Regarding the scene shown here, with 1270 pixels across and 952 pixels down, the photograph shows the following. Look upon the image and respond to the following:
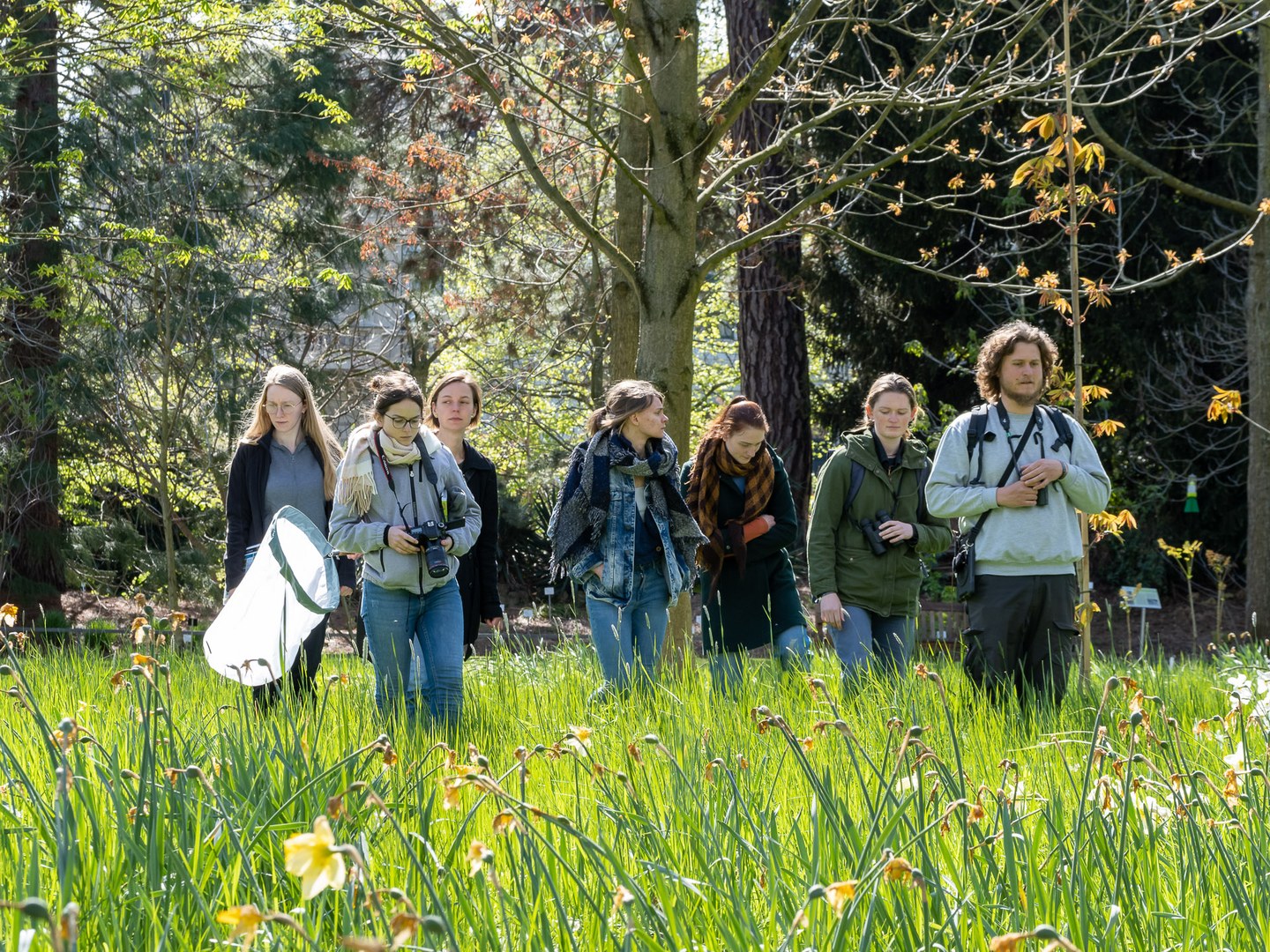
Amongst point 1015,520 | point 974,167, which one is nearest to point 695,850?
point 1015,520

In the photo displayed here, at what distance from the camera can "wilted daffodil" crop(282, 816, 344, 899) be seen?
1.18 meters

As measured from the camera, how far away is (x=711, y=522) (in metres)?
5.72

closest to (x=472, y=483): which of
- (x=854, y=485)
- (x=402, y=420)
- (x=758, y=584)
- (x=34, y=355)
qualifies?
(x=402, y=420)

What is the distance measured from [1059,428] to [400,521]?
100 inches

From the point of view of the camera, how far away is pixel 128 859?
7.38 ft

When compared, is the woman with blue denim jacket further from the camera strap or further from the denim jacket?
the camera strap

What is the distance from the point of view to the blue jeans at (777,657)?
5184mm

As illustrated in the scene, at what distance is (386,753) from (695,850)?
0.67 meters

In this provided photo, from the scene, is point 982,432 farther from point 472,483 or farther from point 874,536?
point 472,483

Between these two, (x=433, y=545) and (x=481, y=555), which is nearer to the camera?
(x=433, y=545)

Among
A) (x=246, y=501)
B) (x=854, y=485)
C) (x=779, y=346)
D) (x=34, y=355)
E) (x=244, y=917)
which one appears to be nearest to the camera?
(x=244, y=917)

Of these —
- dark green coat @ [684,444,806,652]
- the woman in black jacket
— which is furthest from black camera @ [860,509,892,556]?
the woman in black jacket

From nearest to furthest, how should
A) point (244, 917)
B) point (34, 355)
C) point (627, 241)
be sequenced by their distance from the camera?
point (244, 917) → point (627, 241) → point (34, 355)

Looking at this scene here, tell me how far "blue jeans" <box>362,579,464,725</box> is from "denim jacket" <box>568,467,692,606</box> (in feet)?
2.02
